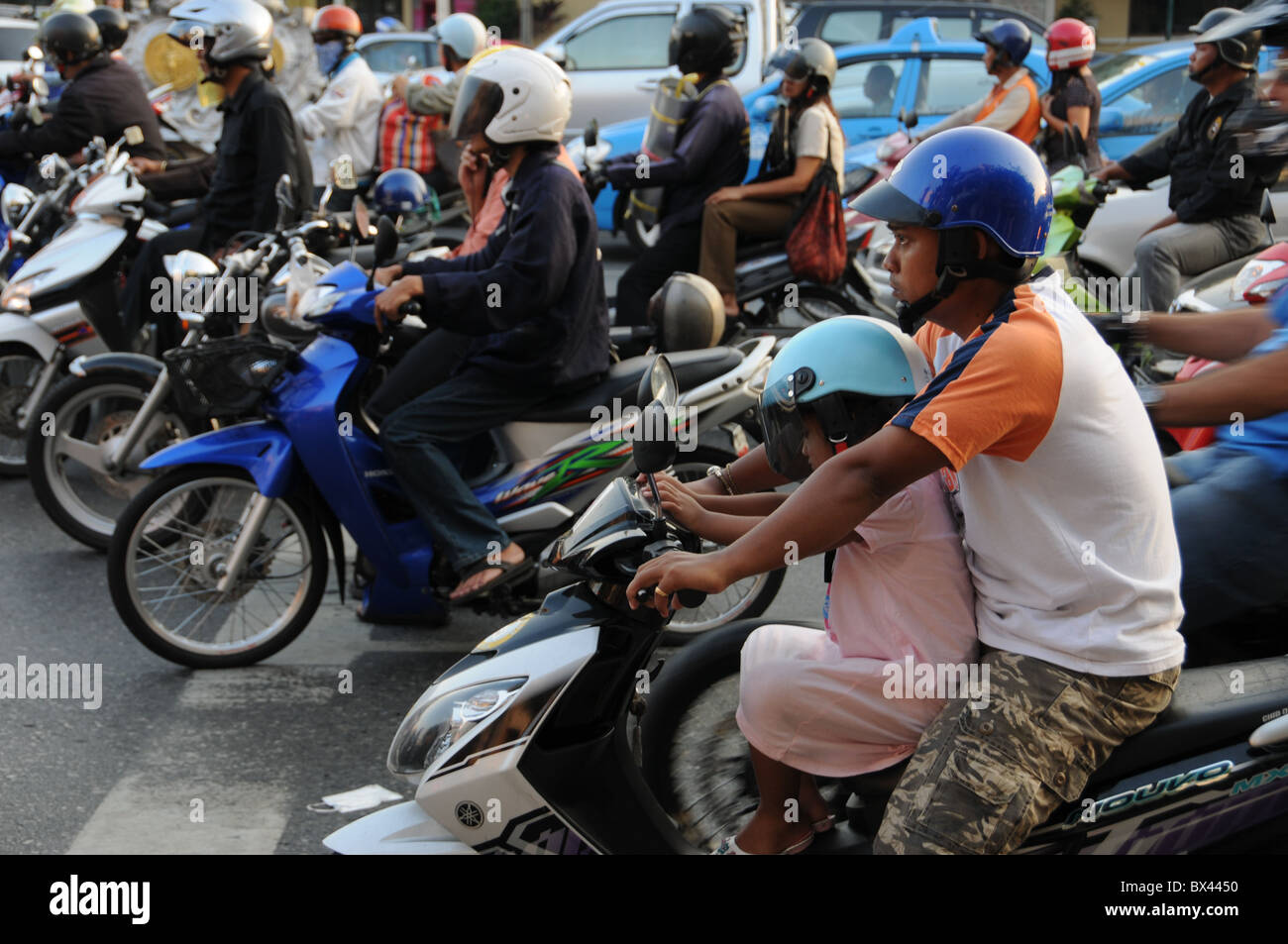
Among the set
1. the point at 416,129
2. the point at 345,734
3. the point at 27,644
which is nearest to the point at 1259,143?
the point at 345,734

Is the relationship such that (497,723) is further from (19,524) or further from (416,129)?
(416,129)

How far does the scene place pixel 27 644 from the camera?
15.2ft

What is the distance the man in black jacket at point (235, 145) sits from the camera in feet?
20.1

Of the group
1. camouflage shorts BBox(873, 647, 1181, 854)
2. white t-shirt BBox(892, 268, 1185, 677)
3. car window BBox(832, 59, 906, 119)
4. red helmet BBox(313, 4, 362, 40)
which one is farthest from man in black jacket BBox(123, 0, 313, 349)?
car window BBox(832, 59, 906, 119)

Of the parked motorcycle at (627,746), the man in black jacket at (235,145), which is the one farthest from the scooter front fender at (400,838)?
the man in black jacket at (235,145)

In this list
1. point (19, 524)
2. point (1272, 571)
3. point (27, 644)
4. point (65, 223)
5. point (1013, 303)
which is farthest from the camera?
point (65, 223)

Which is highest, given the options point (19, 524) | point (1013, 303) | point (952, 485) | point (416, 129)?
point (1013, 303)

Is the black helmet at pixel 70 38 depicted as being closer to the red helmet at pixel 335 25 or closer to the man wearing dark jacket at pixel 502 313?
the red helmet at pixel 335 25

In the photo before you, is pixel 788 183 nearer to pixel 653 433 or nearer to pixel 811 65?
pixel 811 65

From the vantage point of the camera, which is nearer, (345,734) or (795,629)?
(795,629)

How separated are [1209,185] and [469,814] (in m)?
5.32

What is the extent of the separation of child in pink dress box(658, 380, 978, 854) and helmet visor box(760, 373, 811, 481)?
0.9 inches

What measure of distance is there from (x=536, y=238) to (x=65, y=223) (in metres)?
3.30
